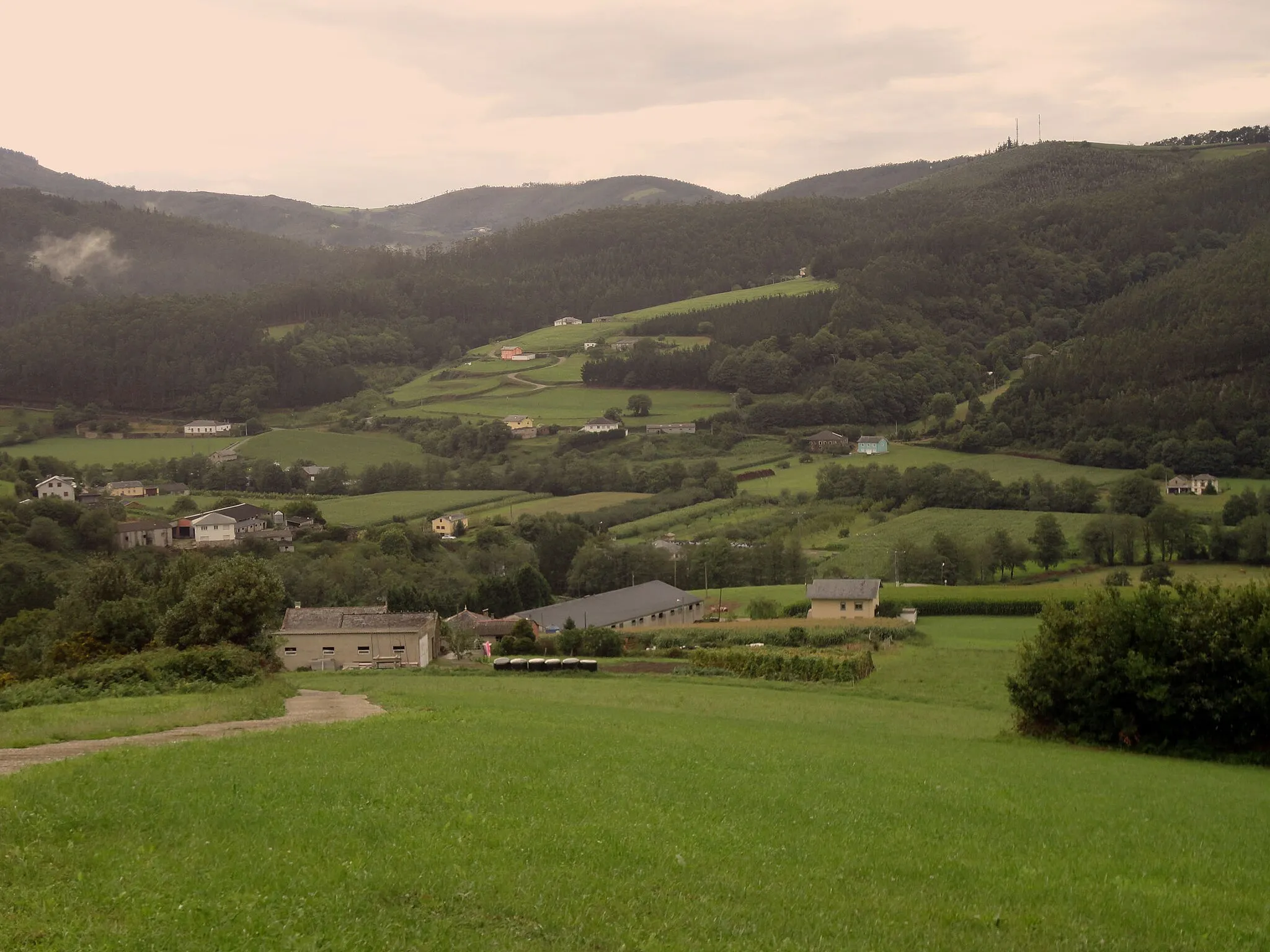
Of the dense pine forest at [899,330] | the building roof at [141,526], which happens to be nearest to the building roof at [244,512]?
the building roof at [141,526]

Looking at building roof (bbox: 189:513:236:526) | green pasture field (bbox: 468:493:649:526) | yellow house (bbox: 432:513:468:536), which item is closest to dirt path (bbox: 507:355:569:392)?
green pasture field (bbox: 468:493:649:526)

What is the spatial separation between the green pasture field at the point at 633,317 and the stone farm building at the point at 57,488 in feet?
268

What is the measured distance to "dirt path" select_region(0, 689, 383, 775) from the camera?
49.3ft

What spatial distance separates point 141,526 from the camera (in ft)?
245

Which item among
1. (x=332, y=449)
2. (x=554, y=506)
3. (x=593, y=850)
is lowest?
(x=554, y=506)

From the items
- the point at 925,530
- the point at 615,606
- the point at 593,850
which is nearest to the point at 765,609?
the point at 615,606

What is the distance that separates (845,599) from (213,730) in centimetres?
4223

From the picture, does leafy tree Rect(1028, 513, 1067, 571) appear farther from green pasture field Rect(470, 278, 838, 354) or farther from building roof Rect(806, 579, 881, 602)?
green pasture field Rect(470, 278, 838, 354)

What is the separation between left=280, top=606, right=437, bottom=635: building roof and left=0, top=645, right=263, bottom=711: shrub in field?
1647cm

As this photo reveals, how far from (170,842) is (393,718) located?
32.1 feet

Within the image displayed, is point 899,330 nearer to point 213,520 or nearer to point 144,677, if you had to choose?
point 213,520

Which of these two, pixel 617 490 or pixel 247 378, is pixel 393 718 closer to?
pixel 617 490

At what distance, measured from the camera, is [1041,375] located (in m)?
113

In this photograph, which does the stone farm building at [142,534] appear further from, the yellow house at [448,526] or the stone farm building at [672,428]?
the stone farm building at [672,428]
